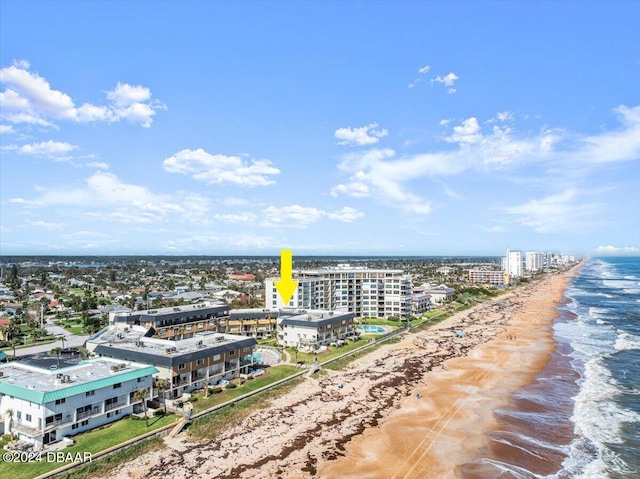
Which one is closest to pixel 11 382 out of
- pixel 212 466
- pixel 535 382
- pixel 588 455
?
pixel 212 466

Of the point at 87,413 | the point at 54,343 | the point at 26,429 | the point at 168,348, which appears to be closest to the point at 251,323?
the point at 168,348

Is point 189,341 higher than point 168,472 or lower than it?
higher

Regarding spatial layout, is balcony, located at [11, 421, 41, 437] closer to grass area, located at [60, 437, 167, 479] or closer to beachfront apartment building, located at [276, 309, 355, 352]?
grass area, located at [60, 437, 167, 479]

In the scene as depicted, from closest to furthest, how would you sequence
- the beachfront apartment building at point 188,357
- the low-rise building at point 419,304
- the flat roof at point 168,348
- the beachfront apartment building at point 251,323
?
the beachfront apartment building at point 188,357
the flat roof at point 168,348
the beachfront apartment building at point 251,323
the low-rise building at point 419,304

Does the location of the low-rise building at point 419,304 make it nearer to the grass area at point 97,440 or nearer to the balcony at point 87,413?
the grass area at point 97,440

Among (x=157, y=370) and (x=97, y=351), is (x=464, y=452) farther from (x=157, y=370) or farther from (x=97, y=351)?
(x=97, y=351)

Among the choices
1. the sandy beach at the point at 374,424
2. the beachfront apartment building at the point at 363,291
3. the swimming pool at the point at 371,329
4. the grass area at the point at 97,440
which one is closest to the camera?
→ the grass area at the point at 97,440

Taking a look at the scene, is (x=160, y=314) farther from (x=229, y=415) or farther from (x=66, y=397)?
(x=66, y=397)

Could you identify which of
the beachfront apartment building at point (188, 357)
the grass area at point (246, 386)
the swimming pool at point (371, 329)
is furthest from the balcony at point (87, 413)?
the swimming pool at point (371, 329)
